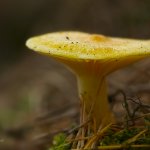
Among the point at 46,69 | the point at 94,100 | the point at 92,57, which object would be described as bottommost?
the point at 94,100

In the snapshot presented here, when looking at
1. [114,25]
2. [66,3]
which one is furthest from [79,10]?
[114,25]

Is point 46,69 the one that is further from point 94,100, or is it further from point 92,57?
point 92,57

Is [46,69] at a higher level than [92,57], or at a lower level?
higher

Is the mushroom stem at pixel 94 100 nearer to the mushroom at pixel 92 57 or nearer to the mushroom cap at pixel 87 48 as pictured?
the mushroom at pixel 92 57

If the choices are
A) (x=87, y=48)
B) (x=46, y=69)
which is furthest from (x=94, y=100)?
(x=46, y=69)

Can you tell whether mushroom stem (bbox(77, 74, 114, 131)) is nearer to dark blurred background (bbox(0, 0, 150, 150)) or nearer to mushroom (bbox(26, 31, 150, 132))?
mushroom (bbox(26, 31, 150, 132))

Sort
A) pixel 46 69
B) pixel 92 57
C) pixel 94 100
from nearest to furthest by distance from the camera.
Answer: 1. pixel 92 57
2. pixel 94 100
3. pixel 46 69

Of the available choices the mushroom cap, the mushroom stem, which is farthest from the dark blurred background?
the mushroom cap
